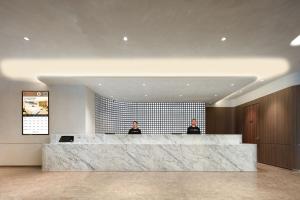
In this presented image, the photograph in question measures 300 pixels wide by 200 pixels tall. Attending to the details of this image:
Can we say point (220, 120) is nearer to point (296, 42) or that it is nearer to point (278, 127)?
point (278, 127)

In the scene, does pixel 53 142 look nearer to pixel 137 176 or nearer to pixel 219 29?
pixel 137 176

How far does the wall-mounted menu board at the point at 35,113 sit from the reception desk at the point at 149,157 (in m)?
1.45

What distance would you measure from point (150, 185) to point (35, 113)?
19.2 feet

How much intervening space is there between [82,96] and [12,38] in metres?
4.86

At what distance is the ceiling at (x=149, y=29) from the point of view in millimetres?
4367

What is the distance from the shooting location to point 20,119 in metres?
10.3

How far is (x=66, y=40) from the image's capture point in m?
6.09

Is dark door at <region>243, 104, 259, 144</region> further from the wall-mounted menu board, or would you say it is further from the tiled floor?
the wall-mounted menu board

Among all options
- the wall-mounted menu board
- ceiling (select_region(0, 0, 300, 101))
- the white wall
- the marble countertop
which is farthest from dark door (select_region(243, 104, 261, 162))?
the wall-mounted menu board

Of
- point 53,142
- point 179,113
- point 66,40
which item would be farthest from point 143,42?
point 179,113

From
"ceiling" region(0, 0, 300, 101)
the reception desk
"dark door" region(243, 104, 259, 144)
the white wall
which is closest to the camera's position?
"ceiling" region(0, 0, 300, 101)

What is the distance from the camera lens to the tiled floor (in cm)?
572

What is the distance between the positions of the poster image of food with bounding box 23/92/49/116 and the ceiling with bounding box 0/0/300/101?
2927 millimetres

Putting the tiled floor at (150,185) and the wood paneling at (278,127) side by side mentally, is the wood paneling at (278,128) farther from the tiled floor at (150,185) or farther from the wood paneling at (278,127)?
the tiled floor at (150,185)
